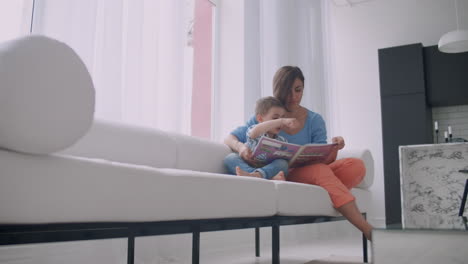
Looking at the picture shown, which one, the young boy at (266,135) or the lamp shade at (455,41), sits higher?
the lamp shade at (455,41)

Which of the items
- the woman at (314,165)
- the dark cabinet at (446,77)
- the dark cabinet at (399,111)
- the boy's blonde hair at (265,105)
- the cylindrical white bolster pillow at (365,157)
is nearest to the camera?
the woman at (314,165)

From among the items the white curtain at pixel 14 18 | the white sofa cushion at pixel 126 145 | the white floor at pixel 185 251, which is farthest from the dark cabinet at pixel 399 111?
the white curtain at pixel 14 18

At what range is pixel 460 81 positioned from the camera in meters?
4.76

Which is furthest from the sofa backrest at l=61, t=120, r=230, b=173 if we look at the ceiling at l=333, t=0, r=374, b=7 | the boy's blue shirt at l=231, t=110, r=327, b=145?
the ceiling at l=333, t=0, r=374, b=7

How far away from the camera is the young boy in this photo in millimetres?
1951

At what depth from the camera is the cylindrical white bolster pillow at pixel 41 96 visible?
0.79m

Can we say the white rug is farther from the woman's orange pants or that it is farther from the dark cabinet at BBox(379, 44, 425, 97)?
the dark cabinet at BBox(379, 44, 425, 97)

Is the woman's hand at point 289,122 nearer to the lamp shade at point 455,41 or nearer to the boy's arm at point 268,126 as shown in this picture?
the boy's arm at point 268,126

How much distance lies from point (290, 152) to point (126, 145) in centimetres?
71

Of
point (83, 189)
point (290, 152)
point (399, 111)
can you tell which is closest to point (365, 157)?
point (290, 152)

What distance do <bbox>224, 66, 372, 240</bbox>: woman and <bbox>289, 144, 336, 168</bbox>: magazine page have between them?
1.2 inches

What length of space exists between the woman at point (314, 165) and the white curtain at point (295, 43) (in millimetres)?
1478

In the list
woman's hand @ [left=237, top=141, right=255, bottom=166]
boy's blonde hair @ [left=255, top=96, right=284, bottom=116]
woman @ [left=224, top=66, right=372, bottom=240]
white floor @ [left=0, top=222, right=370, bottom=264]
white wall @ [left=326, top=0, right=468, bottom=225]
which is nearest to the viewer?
white floor @ [left=0, top=222, right=370, bottom=264]

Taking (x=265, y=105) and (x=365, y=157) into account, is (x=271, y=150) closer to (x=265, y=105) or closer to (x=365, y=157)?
(x=265, y=105)
